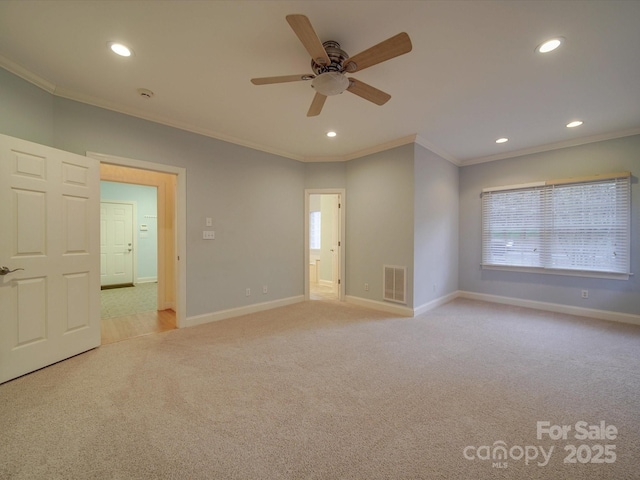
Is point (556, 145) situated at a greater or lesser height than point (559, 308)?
greater

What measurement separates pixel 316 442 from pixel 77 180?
3.26 metres

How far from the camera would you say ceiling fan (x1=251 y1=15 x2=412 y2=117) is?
1.61 m

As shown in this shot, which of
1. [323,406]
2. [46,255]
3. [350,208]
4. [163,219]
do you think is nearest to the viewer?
[323,406]

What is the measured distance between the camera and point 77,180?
2.63 meters

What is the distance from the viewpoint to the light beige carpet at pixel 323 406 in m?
1.41

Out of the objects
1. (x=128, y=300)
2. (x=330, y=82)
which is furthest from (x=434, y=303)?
(x=128, y=300)

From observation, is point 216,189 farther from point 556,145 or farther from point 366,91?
point 556,145

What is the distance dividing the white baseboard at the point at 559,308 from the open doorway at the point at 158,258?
524 cm

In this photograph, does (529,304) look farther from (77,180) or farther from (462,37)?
(77,180)

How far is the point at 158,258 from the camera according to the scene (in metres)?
4.53

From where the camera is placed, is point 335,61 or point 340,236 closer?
point 335,61

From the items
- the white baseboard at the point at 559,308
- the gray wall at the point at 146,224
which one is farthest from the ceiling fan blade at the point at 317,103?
the gray wall at the point at 146,224

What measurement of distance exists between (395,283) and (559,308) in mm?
2715

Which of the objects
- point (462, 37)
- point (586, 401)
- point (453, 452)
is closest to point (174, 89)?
point (462, 37)
